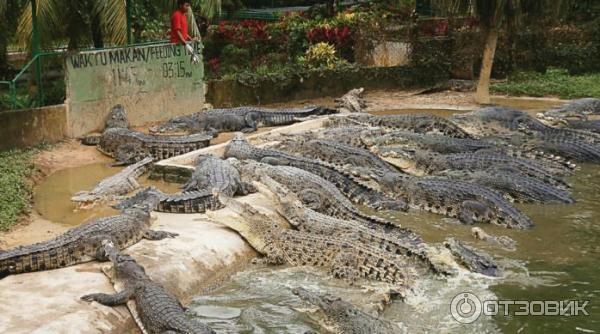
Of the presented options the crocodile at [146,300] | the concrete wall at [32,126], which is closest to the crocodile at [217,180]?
the crocodile at [146,300]

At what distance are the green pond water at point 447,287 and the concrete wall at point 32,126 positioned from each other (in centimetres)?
262

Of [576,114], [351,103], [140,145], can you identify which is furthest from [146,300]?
[576,114]

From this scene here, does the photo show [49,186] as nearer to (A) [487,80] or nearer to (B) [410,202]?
(B) [410,202]

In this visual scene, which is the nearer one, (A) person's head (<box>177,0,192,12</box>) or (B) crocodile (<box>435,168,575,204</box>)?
(B) crocodile (<box>435,168,575,204</box>)

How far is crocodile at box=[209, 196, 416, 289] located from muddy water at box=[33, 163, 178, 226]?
162 centimetres

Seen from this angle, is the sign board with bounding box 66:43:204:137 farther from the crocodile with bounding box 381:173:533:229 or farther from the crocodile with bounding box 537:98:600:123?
the crocodile with bounding box 537:98:600:123

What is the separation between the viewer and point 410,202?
339 inches

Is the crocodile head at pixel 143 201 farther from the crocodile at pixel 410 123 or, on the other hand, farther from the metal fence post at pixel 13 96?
the crocodile at pixel 410 123

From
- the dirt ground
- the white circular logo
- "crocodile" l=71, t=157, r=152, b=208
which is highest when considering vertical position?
"crocodile" l=71, t=157, r=152, b=208

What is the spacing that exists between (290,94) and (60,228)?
897 cm

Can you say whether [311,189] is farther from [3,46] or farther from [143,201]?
[3,46]

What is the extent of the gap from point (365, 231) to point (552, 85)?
1113 centimetres

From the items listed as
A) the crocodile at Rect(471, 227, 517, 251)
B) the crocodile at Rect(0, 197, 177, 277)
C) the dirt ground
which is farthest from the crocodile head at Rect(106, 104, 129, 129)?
the crocodile at Rect(471, 227, 517, 251)

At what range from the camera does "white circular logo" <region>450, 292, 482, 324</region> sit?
18.3 ft
